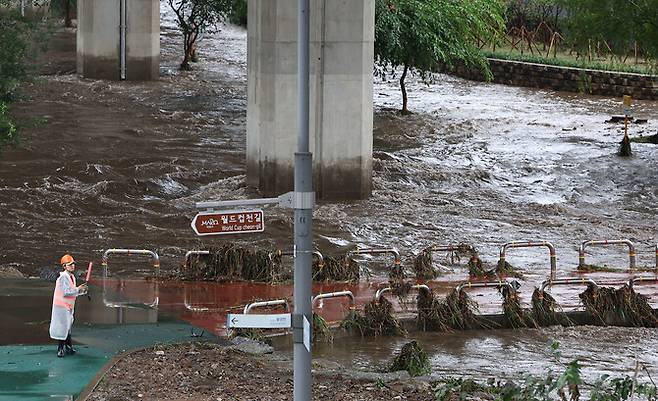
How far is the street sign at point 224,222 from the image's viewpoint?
1128cm

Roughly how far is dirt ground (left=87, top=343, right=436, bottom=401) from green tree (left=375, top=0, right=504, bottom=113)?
82.6 feet

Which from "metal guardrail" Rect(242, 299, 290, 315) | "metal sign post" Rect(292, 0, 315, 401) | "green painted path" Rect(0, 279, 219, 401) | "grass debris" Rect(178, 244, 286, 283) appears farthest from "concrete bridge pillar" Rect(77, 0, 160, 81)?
"metal sign post" Rect(292, 0, 315, 401)

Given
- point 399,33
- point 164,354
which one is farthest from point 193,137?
point 164,354

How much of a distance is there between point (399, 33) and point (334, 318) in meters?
22.9

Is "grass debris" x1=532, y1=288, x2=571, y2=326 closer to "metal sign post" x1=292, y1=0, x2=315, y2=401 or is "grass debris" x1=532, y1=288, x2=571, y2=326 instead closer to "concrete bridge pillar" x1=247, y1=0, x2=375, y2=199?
"metal sign post" x1=292, y1=0, x2=315, y2=401

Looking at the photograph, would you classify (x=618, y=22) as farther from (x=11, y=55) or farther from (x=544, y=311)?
(x=11, y=55)

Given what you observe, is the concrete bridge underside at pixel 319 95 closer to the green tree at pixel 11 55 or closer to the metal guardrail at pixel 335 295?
the green tree at pixel 11 55

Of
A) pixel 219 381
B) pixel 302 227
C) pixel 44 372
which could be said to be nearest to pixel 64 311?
pixel 44 372

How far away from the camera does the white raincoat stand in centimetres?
1552

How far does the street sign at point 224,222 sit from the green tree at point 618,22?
2359 cm

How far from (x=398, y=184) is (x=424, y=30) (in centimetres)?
872

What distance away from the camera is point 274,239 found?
88.1 ft

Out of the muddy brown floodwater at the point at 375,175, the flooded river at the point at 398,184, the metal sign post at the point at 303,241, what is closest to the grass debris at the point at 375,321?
the flooded river at the point at 398,184

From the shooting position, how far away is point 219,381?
14594mm
